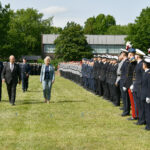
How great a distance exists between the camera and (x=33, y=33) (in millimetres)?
115500

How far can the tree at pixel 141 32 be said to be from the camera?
70.6 meters

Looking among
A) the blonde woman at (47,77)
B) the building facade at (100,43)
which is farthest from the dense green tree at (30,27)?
the blonde woman at (47,77)

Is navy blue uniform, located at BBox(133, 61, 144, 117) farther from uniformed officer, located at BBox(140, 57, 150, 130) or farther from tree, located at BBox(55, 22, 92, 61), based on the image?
tree, located at BBox(55, 22, 92, 61)

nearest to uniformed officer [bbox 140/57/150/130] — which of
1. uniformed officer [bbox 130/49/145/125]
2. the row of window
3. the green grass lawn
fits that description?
the green grass lawn

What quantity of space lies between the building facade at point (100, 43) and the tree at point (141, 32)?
119 feet

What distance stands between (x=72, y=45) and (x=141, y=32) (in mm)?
22725

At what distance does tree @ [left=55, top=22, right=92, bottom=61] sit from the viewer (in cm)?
9025

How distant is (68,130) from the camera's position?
10.4 m

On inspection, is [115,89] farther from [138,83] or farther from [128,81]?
[138,83]

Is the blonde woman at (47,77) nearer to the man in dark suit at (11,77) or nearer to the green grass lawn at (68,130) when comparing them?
the man in dark suit at (11,77)

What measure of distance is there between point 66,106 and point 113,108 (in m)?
1.82

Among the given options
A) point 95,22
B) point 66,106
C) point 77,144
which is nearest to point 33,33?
point 95,22

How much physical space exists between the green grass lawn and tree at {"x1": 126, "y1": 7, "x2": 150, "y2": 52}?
5654cm

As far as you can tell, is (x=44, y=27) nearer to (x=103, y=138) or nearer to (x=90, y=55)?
(x=90, y=55)
